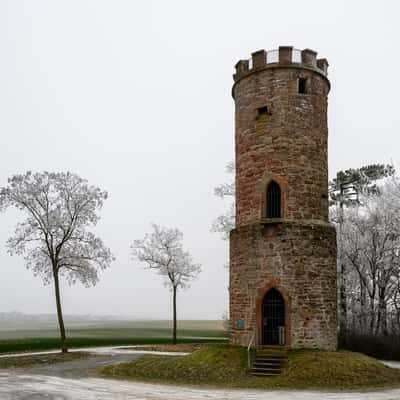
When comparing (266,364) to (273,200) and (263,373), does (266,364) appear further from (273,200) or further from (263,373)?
(273,200)

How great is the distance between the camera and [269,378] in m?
15.9

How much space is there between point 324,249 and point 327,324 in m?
2.74

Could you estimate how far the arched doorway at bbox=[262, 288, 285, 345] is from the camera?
730 inches

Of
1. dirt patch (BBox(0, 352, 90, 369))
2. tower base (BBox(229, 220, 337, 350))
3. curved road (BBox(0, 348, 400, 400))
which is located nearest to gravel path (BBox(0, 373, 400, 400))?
curved road (BBox(0, 348, 400, 400))

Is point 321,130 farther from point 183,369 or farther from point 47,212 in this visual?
point 47,212

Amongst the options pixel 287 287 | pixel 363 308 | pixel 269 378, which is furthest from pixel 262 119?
pixel 363 308

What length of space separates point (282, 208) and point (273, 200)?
23.7 inches

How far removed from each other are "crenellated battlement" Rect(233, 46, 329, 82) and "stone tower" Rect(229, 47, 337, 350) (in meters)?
0.04

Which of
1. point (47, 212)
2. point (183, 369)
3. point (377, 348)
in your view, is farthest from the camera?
point (47, 212)

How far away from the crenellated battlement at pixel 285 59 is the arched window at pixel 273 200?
474 cm

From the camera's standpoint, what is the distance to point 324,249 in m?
18.9

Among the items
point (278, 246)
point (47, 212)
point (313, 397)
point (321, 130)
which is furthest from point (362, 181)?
point (313, 397)

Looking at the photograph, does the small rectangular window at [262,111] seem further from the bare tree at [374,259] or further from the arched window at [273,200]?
the bare tree at [374,259]

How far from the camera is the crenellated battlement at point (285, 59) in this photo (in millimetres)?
19891
